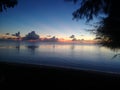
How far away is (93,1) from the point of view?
6.69m

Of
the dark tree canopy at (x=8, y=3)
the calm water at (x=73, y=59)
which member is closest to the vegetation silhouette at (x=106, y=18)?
the calm water at (x=73, y=59)

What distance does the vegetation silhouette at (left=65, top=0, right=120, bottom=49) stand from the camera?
6160 mm

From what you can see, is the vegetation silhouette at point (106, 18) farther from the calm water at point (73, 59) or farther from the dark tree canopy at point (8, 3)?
the dark tree canopy at point (8, 3)

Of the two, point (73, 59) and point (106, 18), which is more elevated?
point (106, 18)

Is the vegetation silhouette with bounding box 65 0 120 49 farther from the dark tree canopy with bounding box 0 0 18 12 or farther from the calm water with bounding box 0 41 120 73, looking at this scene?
the dark tree canopy with bounding box 0 0 18 12

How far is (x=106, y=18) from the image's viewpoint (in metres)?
6.42

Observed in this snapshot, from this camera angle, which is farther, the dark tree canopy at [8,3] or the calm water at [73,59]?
the calm water at [73,59]

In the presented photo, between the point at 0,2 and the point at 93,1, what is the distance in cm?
611

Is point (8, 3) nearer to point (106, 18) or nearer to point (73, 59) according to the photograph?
point (106, 18)

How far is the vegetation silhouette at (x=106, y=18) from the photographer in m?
6.16

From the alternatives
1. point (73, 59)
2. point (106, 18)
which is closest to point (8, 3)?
point (106, 18)

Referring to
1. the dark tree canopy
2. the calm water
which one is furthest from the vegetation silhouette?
the dark tree canopy

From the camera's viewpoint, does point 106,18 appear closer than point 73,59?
Yes

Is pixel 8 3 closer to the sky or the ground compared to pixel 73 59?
closer to the sky
